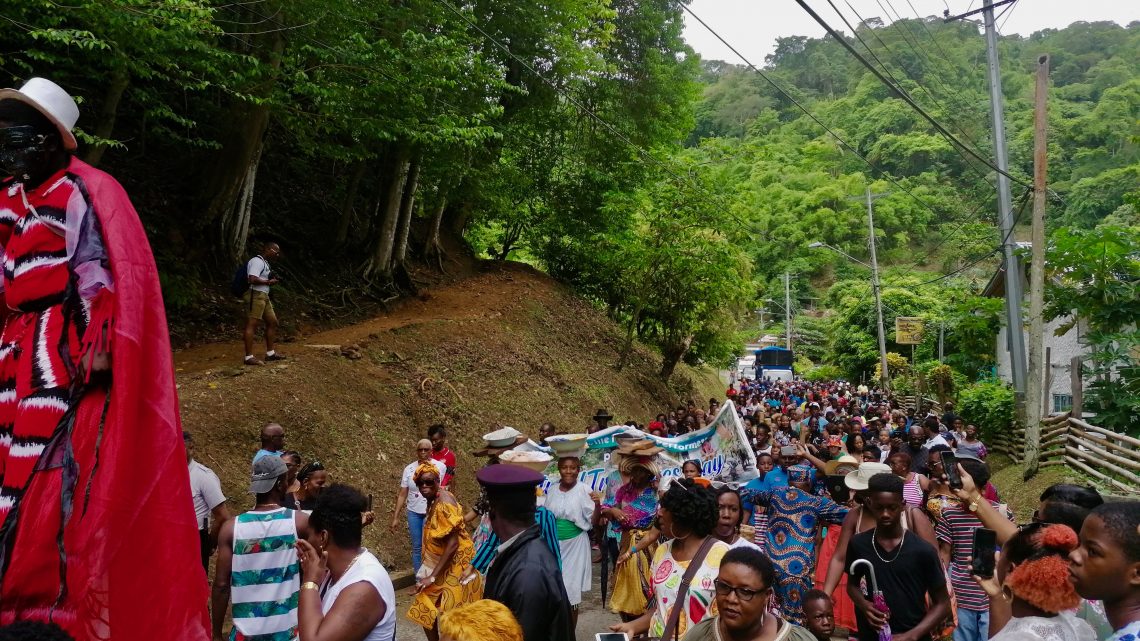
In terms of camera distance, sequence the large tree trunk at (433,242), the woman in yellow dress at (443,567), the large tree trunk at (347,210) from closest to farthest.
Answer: the woman in yellow dress at (443,567) < the large tree trunk at (347,210) < the large tree trunk at (433,242)

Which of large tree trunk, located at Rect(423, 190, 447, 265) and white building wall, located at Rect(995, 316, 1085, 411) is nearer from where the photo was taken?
large tree trunk, located at Rect(423, 190, 447, 265)

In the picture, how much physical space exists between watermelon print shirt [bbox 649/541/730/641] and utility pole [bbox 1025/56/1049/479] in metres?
12.9

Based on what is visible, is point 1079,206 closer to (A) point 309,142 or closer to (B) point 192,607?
(A) point 309,142

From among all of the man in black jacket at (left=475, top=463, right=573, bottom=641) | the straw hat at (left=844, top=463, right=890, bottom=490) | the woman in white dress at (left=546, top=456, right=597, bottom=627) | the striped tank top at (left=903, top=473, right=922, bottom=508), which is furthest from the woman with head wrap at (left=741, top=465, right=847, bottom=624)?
the man in black jacket at (left=475, top=463, right=573, bottom=641)

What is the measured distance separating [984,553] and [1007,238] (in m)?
15.3

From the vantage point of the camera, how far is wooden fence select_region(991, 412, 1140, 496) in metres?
13.0

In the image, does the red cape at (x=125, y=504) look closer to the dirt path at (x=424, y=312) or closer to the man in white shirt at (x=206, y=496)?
the man in white shirt at (x=206, y=496)

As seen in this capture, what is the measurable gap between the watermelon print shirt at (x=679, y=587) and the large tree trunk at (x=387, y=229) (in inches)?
561

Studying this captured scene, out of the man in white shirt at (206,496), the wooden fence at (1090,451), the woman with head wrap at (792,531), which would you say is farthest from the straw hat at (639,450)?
the wooden fence at (1090,451)

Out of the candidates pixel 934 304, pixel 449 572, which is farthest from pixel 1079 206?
pixel 449 572

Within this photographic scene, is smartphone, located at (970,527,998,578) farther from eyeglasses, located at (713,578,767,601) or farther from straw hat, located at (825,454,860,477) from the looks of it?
straw hat, located at (825,454,860,477)

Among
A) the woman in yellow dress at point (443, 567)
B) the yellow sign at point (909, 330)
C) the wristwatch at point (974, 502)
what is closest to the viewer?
the wristwatch at point (974, 502)

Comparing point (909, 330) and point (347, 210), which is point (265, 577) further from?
point (909, 330)

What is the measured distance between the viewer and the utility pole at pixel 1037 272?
50.1ft
